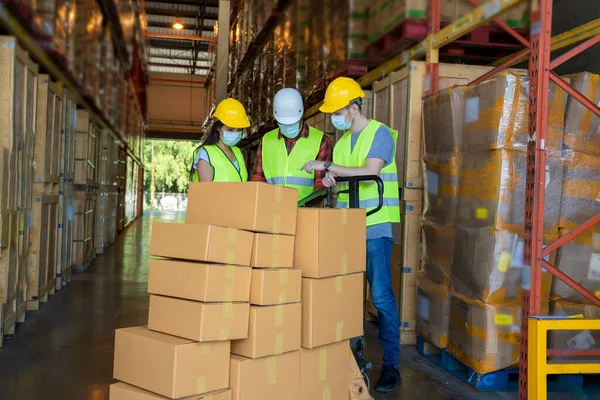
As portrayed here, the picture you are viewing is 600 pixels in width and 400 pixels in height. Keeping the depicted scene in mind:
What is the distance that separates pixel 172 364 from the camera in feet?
8.27

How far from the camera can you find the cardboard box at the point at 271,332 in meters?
2.74

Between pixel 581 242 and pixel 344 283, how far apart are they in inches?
67.7

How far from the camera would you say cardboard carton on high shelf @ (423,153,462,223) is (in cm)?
426

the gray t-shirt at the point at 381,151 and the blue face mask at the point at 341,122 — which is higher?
the blue face mask at the point at 341,122

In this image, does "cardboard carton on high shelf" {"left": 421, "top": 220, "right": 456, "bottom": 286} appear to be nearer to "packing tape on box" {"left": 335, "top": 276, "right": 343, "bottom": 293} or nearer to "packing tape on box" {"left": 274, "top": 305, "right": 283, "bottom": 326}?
"packing tape on box" {"left": 335, "top": 276, "right": 343, "bottom": 293}

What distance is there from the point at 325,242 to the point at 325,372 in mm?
689

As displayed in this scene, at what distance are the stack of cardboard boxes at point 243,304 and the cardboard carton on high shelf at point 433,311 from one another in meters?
1.37

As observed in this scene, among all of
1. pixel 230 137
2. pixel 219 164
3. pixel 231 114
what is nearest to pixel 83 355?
pixel 219 164

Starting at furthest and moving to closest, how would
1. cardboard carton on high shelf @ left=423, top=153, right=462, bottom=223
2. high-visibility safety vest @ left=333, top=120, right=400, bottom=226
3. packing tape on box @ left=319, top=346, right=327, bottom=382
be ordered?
1. cardboard carton on high shelf @ left=423, top=153, right=462, bottom=223
2. high-visibility safety vest @ left=333, top=120, right=400, bottom=226
3. packing tape on box @ left=319, top=346, right=327, bottom=382

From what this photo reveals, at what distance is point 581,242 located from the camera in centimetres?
384

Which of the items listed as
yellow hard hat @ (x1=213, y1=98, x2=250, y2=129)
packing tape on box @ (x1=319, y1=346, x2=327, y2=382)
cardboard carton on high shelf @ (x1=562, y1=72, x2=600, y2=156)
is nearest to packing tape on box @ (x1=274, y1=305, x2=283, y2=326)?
packing tape on box @ (x1=319, y1=346, x2=327, y2=382)

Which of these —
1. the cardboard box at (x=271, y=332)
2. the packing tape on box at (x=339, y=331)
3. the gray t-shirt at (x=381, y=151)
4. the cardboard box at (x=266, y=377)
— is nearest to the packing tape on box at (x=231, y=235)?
the cardboard box at (x=271, y=332)

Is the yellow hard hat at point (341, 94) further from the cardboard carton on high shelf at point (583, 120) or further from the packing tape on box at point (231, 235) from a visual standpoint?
the cardboard carton on high shelf at point (583, 120)

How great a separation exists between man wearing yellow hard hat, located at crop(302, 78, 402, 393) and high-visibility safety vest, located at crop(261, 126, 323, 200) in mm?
197
